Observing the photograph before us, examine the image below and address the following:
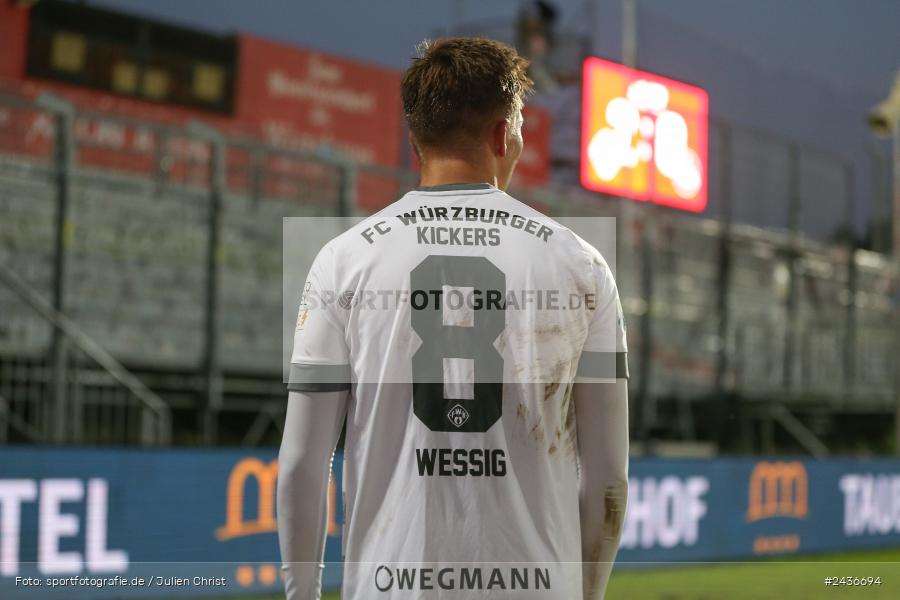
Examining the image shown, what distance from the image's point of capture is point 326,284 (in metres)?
2.17

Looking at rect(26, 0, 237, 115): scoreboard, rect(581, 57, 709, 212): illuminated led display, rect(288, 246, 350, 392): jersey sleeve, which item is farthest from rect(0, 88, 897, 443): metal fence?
rect(288, 246, 350, 392): jersey sleeve

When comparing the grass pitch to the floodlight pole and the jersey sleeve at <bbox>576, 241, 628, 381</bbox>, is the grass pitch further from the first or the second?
the floodlight pole

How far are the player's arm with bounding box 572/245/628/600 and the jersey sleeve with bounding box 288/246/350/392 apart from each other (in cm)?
44

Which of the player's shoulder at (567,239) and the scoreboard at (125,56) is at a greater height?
the scoreboard at (125,56)

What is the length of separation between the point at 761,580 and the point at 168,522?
5.76 m

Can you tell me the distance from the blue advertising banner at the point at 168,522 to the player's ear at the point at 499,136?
610 centimetres

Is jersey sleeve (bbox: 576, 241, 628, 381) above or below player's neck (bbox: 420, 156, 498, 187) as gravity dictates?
below

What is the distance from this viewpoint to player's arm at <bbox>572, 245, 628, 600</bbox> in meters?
2.21

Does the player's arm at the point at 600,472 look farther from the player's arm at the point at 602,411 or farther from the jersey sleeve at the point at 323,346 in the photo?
the jersey sleeve at the point at 323,346

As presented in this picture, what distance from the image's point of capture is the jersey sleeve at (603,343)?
7.27 ft

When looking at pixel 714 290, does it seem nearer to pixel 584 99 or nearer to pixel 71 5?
pixel 584 99

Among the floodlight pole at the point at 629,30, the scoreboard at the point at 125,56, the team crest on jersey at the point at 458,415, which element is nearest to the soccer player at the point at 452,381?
the team crest on jersey at the point at 458,415

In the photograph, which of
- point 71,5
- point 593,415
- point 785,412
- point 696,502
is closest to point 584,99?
point 785,412

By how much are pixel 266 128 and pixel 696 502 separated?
1680cm
